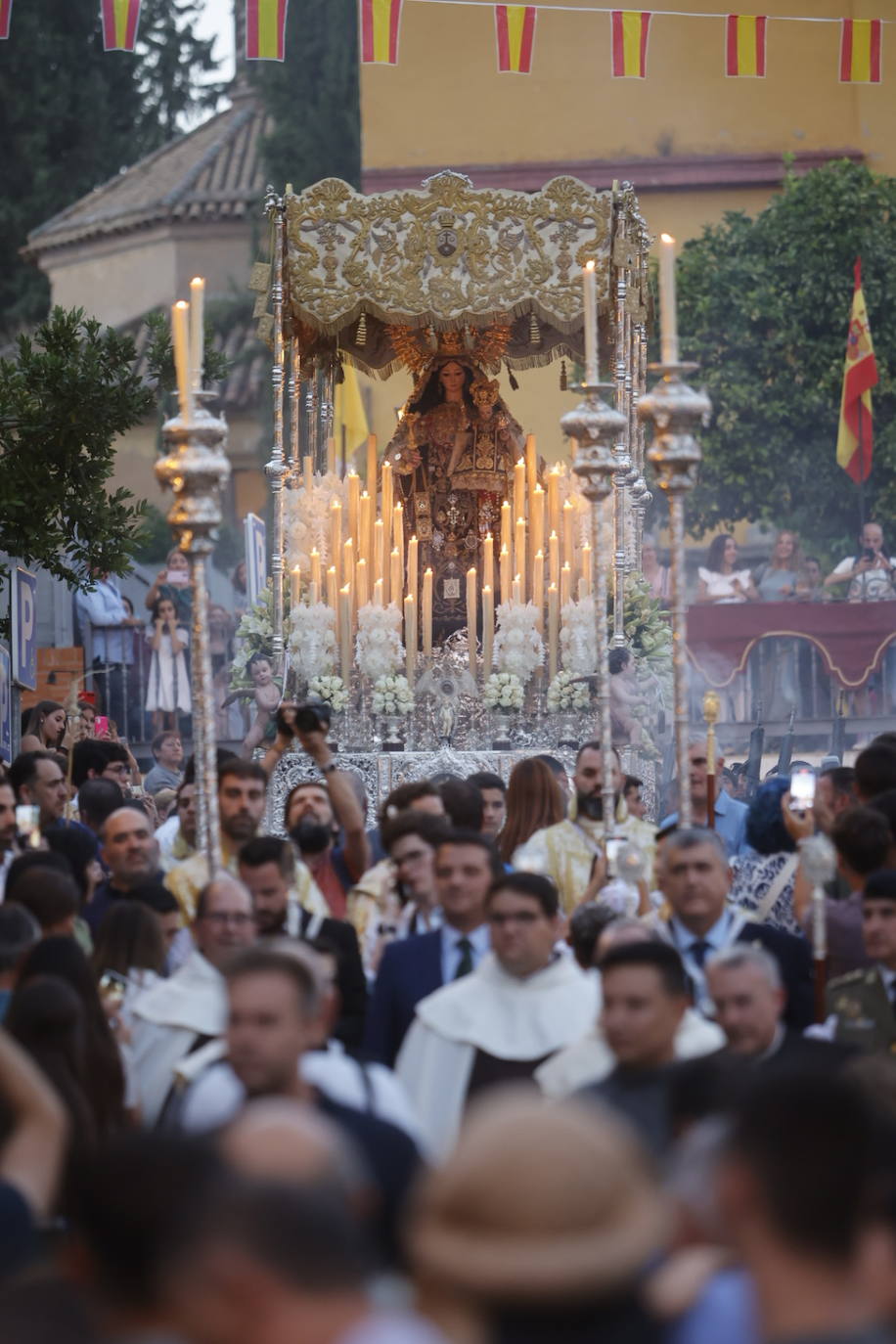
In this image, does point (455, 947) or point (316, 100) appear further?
point (316, 100)

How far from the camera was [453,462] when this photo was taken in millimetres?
16641

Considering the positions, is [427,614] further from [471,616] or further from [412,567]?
[471,616]

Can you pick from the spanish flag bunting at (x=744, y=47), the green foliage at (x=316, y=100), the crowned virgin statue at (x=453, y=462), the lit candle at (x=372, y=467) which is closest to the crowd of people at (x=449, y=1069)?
the lit candle at (x=372, y=467)

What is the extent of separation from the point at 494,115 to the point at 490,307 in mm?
18894

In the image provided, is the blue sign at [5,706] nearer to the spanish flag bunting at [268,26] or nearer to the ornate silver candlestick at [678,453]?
the spanish flag bunting at [268,26]

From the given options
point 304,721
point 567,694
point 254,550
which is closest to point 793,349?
point 254,550

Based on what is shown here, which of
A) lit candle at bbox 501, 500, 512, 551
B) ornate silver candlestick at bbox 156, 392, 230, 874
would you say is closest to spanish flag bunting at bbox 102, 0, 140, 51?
lit candle at bbox 501, 500, 512, 551

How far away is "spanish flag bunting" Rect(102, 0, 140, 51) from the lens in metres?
16.6

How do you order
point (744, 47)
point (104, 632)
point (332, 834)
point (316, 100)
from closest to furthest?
point (332, 834), point (744, 47), point (104, 632), point (316, 100)

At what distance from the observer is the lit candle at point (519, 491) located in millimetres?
15883

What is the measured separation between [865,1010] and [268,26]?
11.9 metres

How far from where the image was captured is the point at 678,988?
5.49 metres

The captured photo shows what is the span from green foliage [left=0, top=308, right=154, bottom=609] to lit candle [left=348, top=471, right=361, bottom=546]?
1.79 metres

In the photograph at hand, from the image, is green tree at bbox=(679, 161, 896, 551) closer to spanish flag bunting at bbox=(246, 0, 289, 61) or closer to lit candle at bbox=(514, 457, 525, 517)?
spanish flag bunting at bbox=(246, 0, 289, 61)
